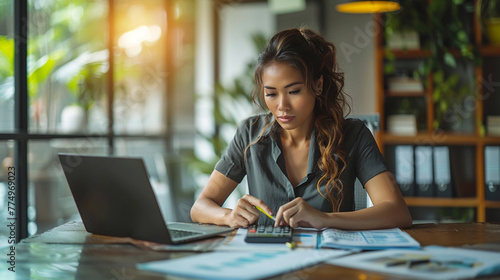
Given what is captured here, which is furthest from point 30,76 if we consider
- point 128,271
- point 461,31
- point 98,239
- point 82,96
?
point 461,31

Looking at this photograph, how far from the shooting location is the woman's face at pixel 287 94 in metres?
1.83

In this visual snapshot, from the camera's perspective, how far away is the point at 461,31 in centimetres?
383

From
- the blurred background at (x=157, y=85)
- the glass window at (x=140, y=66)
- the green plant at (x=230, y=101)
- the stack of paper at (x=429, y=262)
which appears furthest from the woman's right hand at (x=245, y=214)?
the green plant at (x=230, y=101)

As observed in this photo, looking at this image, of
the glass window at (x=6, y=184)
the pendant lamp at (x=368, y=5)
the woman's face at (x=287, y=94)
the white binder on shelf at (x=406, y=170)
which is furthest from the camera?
the white binder on shelf at (x=406, y=170)

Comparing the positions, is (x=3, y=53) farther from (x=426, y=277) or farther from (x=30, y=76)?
(x=426, y=277)

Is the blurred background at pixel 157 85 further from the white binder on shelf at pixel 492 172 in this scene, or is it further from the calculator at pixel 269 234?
the calculator at pixel 269 234

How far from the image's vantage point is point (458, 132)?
401cm

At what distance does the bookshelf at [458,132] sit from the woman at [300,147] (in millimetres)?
1951

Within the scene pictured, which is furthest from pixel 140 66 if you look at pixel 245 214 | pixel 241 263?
pixel 241 263

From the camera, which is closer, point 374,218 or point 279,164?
point 374,218

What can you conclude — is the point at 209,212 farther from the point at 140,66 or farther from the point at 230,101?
the point at 230,101

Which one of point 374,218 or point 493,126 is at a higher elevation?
point 493,126

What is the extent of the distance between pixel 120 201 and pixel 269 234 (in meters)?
0.38

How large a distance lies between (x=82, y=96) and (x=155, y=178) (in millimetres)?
1244
